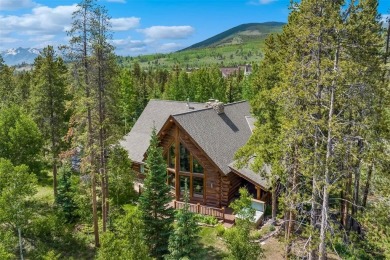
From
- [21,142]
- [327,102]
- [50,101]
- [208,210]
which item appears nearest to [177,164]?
[208,210]

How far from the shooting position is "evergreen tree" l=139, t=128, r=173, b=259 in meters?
20.3

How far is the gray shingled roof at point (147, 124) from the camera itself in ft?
113

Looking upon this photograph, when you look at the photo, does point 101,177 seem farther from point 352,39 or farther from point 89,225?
point 352,39

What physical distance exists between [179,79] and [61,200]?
43.4m

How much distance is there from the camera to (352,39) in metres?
12.0

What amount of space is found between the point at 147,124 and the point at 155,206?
709 inches

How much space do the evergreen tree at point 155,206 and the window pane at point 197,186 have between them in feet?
24.8

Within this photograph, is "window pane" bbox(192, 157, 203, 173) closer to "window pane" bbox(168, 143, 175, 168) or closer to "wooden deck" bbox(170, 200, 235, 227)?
"window pane" bbox(168, 143, 175, 168)

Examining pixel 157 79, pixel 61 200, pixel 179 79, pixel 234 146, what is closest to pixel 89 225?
pixel 61 200

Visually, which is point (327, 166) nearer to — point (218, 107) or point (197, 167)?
point (197, 167)

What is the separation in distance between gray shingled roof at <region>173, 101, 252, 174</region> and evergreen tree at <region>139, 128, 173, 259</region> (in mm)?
6888

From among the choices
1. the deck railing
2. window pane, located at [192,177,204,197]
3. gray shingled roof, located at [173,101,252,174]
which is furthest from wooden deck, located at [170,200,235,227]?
gray shingled roof, located at [173,101,252,174]

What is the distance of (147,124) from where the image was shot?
3750 centimetres

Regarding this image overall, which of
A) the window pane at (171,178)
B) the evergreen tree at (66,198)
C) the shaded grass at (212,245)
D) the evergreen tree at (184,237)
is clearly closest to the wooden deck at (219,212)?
the shaded grass at (212,245)
